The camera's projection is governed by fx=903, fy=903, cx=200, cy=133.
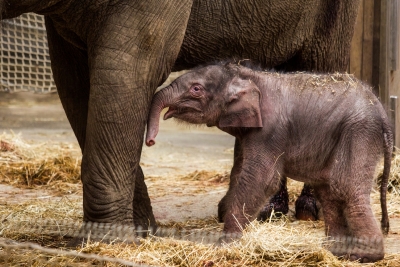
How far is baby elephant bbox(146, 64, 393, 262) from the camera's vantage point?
543 cm

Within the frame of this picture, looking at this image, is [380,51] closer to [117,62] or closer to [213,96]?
[213,96]

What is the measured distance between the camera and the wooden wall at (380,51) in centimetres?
934

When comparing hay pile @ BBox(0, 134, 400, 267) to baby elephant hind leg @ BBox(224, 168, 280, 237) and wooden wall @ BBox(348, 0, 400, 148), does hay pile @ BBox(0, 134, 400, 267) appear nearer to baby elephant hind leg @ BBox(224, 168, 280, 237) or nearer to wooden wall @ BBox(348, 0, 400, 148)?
baby elephant hind leg @ BBox(224, 168, 280, 237)

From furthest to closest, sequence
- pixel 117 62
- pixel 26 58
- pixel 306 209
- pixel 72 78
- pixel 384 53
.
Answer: pixel 26 58 → pixel 384 53 → pixel 306 209 → pixel 72 78 → pixel 117 62

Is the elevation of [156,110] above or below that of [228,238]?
above

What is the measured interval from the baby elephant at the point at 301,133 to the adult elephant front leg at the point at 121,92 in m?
0.20

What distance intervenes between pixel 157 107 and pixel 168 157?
515cm

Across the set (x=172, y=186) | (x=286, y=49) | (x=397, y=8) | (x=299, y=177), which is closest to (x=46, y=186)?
(x=172, y=186)

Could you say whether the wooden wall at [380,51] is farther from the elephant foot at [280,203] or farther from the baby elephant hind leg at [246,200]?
the baby elephant hind leg at [246,200]

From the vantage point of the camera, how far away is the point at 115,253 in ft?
16.7

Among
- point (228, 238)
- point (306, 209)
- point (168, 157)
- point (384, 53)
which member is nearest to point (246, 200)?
point (228, 238)

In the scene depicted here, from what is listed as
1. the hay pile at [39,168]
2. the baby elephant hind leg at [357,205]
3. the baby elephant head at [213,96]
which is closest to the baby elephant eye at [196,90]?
the baby elephant head at [213,96]

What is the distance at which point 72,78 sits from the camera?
6141 millimetres

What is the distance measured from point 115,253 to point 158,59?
1.17m
